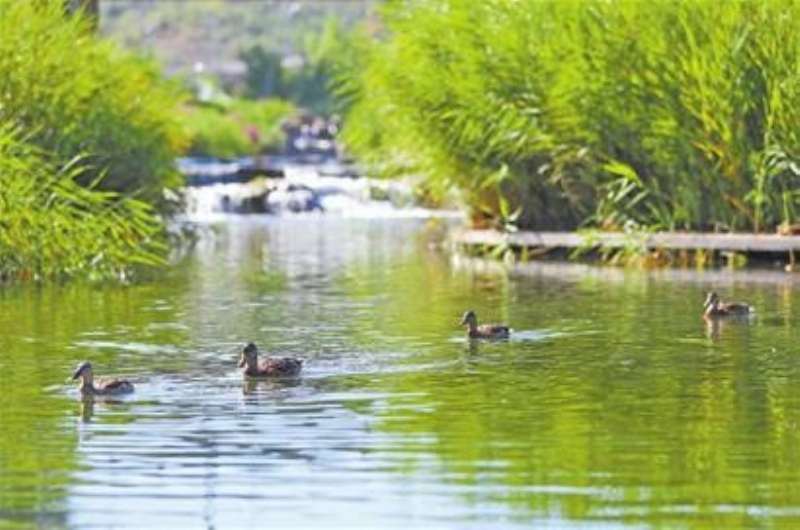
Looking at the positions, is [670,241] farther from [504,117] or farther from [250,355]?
[250,355]

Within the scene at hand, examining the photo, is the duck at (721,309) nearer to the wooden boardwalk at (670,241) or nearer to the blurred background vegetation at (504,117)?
the blurred background vegetation at (504,117)

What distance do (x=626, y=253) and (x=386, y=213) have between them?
24800 mm

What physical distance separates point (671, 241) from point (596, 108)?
85.2 inches

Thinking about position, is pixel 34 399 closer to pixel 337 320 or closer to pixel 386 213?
pixel 337 320

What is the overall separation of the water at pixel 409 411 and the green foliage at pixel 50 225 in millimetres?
400

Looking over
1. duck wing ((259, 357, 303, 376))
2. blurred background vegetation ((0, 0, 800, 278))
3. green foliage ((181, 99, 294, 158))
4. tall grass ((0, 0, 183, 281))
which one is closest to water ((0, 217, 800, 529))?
duck wing ((259, 357, 303, 376))

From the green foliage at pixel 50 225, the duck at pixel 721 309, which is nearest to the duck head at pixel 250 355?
the duck at pixel 721 309

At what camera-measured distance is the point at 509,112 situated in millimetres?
38375

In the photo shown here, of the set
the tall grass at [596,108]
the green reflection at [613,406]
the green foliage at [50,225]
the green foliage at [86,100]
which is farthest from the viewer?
the tall grass at [596,108]

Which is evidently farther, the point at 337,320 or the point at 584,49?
the point at 584,49

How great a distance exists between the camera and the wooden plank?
35.5 meters

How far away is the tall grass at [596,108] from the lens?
35.4m

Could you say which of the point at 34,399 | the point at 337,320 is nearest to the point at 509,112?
the point at 337,320

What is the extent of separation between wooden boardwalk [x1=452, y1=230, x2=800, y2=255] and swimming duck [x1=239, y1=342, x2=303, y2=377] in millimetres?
14375
